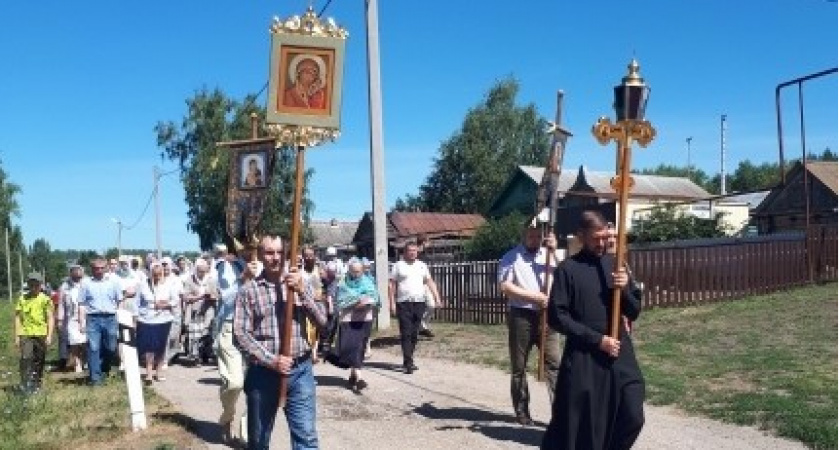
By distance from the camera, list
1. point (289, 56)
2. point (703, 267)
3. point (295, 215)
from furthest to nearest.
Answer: point (703, 267), point (289, 56), point (295, 215)

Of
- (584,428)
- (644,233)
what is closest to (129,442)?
(584,428)

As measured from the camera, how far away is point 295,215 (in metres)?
6.37

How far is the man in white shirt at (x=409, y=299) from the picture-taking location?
496 inches

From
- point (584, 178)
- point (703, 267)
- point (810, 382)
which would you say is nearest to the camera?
point (810, 382)

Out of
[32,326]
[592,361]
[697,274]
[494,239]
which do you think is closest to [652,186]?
[494,239]

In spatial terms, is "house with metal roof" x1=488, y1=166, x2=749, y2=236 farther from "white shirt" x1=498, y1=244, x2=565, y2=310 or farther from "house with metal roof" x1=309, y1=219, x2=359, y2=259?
"white shirt" x1=498, y1=244, x2=565, y2=310

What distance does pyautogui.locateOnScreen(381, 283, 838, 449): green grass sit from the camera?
8453mm

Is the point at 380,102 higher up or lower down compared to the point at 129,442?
higher up

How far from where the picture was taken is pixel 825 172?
40406 millimetres

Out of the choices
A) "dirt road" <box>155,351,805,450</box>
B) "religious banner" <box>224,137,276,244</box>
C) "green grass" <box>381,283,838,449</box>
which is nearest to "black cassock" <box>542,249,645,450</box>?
"dirt road" <box>155,351,805,450</box>

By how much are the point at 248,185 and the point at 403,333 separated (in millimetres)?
3469

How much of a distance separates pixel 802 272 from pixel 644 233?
1413cm

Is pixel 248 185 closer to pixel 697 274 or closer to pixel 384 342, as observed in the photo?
pixel 384 342

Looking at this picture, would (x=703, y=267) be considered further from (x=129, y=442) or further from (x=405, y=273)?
(x=129, y=442)
